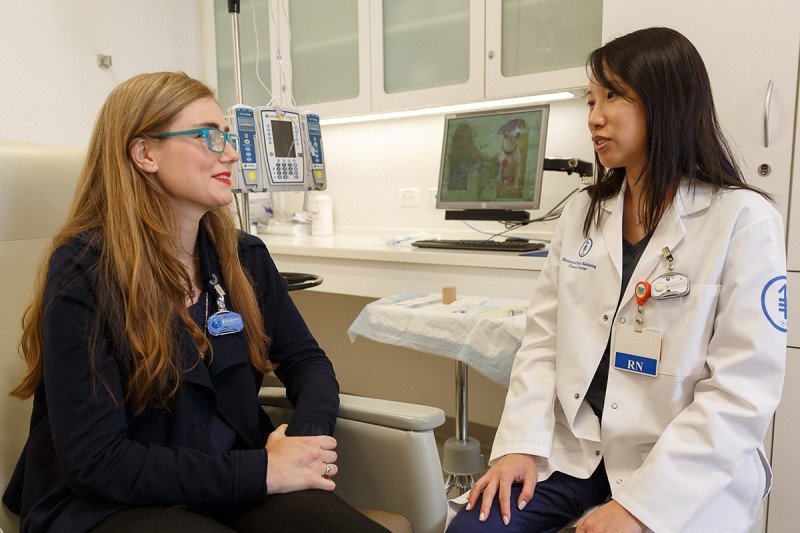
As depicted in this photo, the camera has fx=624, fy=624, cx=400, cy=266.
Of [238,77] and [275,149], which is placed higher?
[238,77]

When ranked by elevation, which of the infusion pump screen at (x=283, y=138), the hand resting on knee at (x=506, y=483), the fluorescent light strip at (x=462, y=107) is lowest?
the hand resting on knee at (x=506, y=483)

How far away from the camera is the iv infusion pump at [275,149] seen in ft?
6.50

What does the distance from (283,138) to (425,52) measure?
80cm

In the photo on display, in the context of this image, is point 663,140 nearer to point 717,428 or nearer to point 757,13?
point 717,428

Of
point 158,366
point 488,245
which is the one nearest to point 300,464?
point 158,366

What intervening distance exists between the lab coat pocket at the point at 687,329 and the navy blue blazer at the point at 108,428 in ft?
1.92

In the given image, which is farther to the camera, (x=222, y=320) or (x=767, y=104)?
(x=767, y=104)

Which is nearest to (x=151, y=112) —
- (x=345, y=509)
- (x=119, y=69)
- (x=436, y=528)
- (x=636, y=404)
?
(x=345, y=509)

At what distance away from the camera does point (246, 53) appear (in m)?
3.11

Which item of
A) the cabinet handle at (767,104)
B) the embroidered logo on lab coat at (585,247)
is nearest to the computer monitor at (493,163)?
the cabinet handle at (767,104)

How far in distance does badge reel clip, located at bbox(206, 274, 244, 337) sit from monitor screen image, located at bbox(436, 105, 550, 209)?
4.14ft

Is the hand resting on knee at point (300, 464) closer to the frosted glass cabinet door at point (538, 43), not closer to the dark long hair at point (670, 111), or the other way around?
the dark long hair at point (670, 111)

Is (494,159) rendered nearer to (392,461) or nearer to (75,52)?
(392,461)

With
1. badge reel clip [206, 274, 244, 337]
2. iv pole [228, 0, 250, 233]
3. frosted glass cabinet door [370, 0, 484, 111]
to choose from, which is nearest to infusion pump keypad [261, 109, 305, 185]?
iv pole [228, 0, 250, 233]
